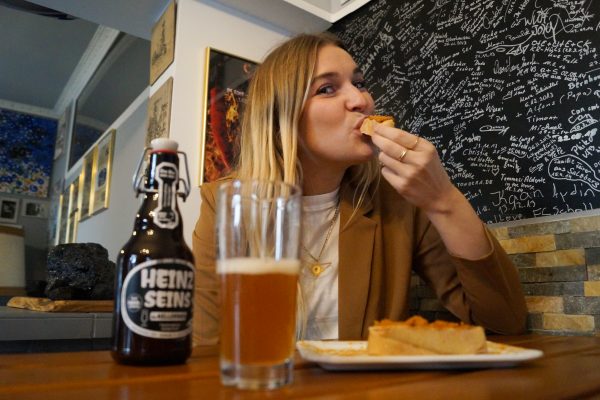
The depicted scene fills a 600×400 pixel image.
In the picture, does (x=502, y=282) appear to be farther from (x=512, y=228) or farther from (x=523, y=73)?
(x=523, y=73)

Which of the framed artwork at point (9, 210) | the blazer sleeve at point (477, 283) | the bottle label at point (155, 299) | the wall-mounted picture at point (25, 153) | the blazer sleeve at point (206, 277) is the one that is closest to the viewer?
the bottle label at point (155, 299)

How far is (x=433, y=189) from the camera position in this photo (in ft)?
3.40

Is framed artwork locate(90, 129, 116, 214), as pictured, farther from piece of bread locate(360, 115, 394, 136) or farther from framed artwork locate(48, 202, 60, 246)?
piece of bread locate(360, 115, 394, 136)

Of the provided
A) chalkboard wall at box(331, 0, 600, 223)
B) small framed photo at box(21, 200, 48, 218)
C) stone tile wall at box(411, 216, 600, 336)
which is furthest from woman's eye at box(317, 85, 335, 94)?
small framed photo at box(21, 200, 48, 218)

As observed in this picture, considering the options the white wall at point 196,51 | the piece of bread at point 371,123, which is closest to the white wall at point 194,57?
the white wall at point 196,51

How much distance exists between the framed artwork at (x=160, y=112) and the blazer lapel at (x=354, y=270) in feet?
3.65

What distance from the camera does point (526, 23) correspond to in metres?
1.52

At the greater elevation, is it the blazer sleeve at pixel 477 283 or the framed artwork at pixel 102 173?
the framed artwork at pixel 102 173

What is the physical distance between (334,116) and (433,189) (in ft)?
1.28

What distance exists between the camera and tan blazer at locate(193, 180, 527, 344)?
1.06 m

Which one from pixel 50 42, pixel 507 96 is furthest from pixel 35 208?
pixel 507 96

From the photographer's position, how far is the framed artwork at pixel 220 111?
2117mm

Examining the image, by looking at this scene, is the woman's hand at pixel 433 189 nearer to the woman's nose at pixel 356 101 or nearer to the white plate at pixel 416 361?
the woman's nose at pixel 356 101

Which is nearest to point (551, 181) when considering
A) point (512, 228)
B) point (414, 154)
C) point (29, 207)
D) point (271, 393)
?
point (512, 228)
